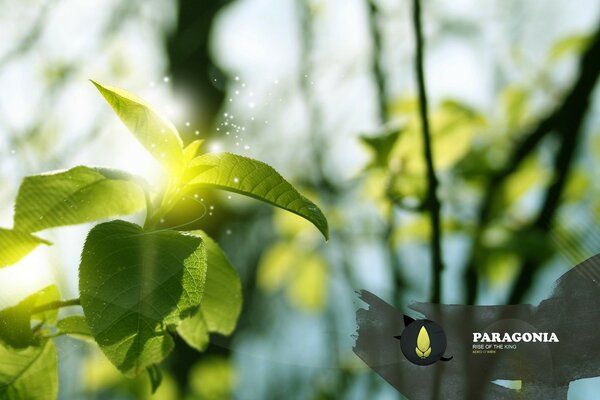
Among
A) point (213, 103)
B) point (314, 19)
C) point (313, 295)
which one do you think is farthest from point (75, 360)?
point (314, 19)

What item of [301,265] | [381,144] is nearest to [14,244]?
[381,144]

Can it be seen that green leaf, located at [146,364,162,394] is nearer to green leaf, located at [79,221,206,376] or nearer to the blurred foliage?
green leaf, located at [79,221,206,376]

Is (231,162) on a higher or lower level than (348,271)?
lower

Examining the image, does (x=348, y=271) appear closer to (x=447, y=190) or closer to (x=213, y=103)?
(x=447, y=190)

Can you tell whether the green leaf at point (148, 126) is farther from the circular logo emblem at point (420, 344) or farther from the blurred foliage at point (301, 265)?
the blurred foliage at point (301, 265)

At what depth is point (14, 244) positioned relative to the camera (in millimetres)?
379

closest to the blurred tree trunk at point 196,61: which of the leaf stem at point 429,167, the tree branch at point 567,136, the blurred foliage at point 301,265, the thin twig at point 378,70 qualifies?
the blurred foliage at point 301,265

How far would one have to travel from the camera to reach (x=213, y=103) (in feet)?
7.84

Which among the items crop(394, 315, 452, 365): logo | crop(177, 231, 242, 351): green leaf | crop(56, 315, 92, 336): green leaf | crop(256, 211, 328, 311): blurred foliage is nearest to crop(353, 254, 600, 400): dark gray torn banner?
crop(394, 315, 452, 365): logo

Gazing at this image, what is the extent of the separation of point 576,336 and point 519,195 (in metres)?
0.58

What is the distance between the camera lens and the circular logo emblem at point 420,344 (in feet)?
1.87

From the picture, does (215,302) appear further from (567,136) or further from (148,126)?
(567,136)

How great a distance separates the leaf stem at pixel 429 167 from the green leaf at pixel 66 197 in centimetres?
28

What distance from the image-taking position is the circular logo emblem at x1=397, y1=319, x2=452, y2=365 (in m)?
0.57
